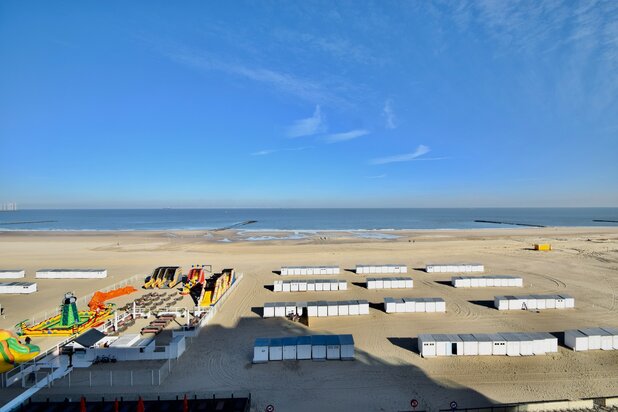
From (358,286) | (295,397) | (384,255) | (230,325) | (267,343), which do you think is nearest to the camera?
(295,397)

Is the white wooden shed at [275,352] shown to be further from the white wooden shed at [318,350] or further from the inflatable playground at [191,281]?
the inflatable playground at [191,281]

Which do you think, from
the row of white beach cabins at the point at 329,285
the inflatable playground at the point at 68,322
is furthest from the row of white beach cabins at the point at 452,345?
the row of white beach cabins at the point at 329,285

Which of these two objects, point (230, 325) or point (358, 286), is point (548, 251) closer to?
point (358, 286)

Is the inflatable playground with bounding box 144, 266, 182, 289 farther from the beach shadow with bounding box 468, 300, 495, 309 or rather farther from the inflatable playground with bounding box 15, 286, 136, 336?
the beach shadow with bounding box 468, 300, 495, 309

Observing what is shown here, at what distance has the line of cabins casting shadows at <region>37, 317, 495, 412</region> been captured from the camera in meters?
14.4

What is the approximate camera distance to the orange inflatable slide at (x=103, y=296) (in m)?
26.8

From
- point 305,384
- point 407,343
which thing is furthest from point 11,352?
point 407,343


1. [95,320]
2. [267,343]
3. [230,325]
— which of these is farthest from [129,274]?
[267,343]

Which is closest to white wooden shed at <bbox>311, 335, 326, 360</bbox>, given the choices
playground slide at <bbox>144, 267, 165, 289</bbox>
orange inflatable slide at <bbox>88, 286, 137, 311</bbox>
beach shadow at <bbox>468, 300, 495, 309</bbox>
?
beach shadow at <bbox>468, 300, 495, 309</bbox>

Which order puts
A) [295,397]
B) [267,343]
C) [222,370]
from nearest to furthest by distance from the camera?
[295,397], [222,370], [267,343]

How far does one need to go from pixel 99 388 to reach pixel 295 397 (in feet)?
29.1

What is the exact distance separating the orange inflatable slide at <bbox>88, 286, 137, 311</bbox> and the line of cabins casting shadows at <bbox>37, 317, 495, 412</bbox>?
11171mm

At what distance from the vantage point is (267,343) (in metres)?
18.4

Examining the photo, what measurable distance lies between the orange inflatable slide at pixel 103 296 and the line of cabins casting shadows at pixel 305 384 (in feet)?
36.6
